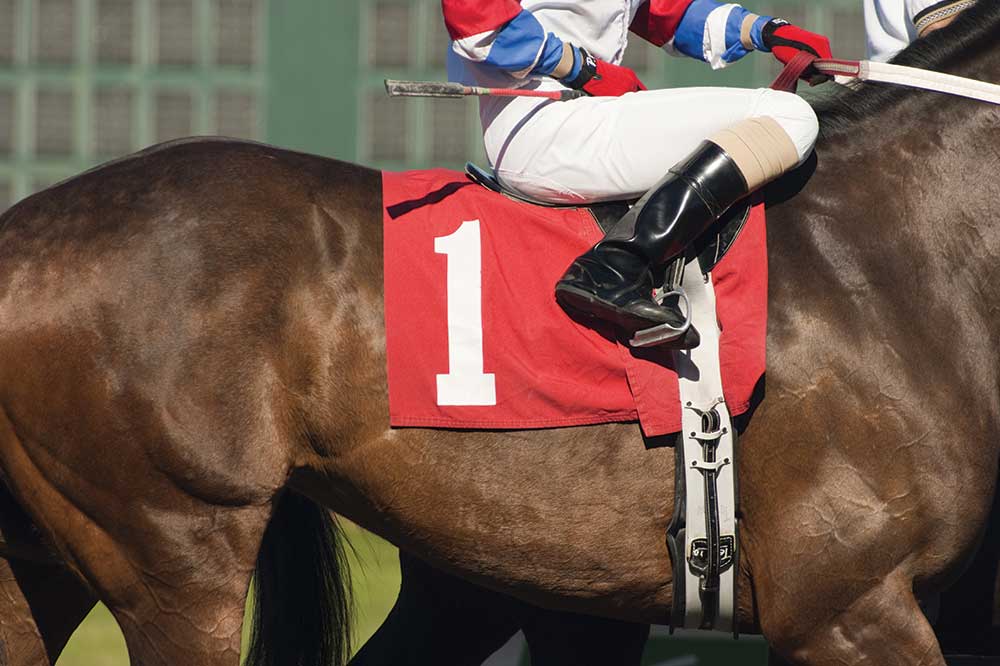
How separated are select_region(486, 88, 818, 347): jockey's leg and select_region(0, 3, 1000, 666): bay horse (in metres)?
0.23

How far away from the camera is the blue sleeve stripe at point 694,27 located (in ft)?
11.0

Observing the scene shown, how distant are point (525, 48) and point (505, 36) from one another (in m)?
0.05

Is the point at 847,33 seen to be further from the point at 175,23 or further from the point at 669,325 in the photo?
the point at 669,325

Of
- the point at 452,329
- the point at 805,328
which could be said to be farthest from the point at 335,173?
the point at 805,328

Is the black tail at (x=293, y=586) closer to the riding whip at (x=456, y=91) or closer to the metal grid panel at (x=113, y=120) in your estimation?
the riding whip at (x=456, y=91)

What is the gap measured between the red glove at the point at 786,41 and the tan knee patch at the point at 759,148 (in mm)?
448

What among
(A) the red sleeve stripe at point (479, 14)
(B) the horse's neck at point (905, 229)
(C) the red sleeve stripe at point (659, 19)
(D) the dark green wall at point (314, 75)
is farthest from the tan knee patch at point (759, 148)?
(D) the dark green wall at point (314, 75)

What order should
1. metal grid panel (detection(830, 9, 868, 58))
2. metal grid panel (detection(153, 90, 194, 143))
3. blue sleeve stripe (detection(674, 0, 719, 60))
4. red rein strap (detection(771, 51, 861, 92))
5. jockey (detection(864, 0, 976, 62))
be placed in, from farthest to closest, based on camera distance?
metal grid panel (detection(153, 90, 194, 143))
metal grid panel (detection(830, 9, 868, 58))
blue sleeve stripe (detection(674, 0, 719, 60))
jockey (detection(864, 0, 976, 62))
red rein strap (detection(771, 51, 861, 92))

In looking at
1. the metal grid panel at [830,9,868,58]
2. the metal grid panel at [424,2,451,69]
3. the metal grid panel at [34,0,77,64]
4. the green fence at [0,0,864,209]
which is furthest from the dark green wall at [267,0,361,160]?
the metal grid panel at [830,9,868,58]

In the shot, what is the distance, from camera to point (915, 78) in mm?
3002

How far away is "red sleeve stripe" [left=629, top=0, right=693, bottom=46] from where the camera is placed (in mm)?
3354

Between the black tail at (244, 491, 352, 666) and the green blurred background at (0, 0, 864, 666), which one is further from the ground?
the green blurred background at (0, 0, 864, 666)

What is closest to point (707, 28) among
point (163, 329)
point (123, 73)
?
point (163, 329)

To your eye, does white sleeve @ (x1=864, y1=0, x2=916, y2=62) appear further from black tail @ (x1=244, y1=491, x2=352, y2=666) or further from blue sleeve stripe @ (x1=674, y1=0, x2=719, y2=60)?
black tail @ (x1=244, y1=491, x2=352, y2=666)
